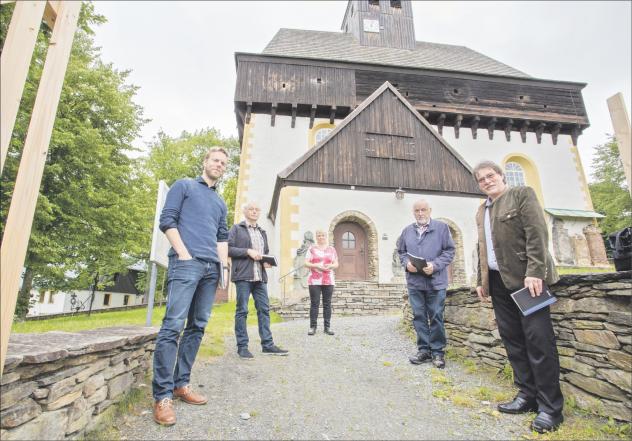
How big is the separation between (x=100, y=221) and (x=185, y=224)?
1078cm

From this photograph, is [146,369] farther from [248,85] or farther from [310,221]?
[248,85]

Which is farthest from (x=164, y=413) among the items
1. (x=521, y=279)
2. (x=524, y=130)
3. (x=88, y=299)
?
(x=88, y=299)

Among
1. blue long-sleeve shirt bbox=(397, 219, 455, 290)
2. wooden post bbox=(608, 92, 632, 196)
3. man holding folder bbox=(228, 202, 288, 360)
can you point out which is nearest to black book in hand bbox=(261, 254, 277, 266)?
man holding folder bbox=(228, 202, 288, 360)

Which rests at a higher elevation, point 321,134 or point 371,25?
point 371,25

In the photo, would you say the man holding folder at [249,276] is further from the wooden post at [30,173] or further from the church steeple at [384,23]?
the church steeple at [384,23]

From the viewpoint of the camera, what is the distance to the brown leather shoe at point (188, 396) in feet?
9.47

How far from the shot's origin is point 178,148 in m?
24.3

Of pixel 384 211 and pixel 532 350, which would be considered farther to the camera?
pixel 384 211

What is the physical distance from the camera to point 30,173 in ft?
5.84

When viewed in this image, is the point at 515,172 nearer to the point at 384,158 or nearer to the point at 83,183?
the point at 384,158

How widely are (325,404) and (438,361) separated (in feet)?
5.75

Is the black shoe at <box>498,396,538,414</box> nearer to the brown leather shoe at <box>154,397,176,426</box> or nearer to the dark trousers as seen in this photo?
the brown leather shoe at <box>154,397,176,426</box>

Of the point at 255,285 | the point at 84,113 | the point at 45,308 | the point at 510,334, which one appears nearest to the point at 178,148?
the point at 84,113

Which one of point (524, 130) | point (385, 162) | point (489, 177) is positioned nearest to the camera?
point (489, 177)
